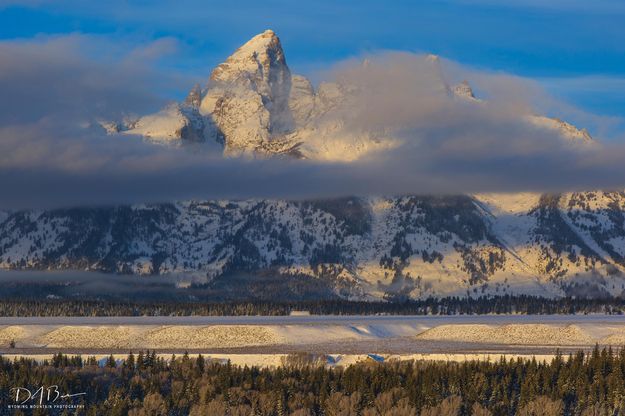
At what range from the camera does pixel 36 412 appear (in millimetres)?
198000

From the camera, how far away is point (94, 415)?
19988 centimetres

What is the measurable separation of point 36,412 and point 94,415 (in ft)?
28.8
